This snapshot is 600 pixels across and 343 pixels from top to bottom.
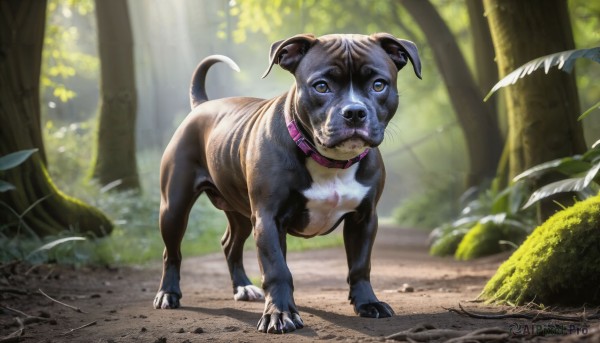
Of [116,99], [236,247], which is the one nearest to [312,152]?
[236,247]

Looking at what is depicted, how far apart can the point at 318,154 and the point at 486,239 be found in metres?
5.34

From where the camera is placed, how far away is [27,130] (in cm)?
795

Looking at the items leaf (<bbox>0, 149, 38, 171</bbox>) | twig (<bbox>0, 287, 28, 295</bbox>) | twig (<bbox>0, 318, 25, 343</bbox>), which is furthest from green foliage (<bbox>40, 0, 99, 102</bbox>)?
twig (<bbox>0, 318, 25, 343</bbox>)

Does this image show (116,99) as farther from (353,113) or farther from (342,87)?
(353,113)

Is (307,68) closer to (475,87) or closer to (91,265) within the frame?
(91,265)

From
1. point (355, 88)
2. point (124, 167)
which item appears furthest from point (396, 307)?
point (124, 167)

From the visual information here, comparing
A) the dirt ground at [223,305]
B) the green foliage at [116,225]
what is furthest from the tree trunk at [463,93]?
the dirt ground at [223,305]

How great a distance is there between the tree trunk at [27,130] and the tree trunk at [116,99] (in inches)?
167

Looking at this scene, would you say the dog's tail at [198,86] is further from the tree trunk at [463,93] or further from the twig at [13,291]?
the tree trunk at [463,93]

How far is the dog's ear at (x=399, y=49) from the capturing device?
4.25m

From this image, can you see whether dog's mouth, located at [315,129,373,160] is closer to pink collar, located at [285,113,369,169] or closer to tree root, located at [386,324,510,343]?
pink collar, located at [285,113,369,169]

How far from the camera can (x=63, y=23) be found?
653 inches

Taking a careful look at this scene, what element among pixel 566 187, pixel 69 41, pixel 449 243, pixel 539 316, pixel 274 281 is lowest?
pixel 449 243

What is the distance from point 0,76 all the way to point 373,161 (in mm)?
5118
